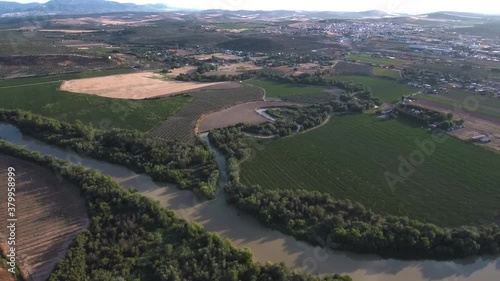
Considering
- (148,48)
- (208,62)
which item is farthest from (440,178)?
(148,48)

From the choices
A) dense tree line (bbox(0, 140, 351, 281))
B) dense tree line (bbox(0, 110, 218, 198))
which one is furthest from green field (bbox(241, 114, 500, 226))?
dense tree line (bbox(0, 140, 351, 281))

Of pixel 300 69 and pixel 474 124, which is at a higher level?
pixel 300 69

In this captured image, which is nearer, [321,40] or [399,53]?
[399,53]

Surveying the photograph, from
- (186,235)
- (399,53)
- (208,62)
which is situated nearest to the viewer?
(186,235)

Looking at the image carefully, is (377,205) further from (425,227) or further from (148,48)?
(148,48)

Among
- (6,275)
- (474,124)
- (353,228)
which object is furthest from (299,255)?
(474,124)

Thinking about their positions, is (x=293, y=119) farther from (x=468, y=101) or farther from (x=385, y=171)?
(x=468, y=101)

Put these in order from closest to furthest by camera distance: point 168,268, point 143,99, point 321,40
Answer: point 168,268
point 143,99
point 321,40
